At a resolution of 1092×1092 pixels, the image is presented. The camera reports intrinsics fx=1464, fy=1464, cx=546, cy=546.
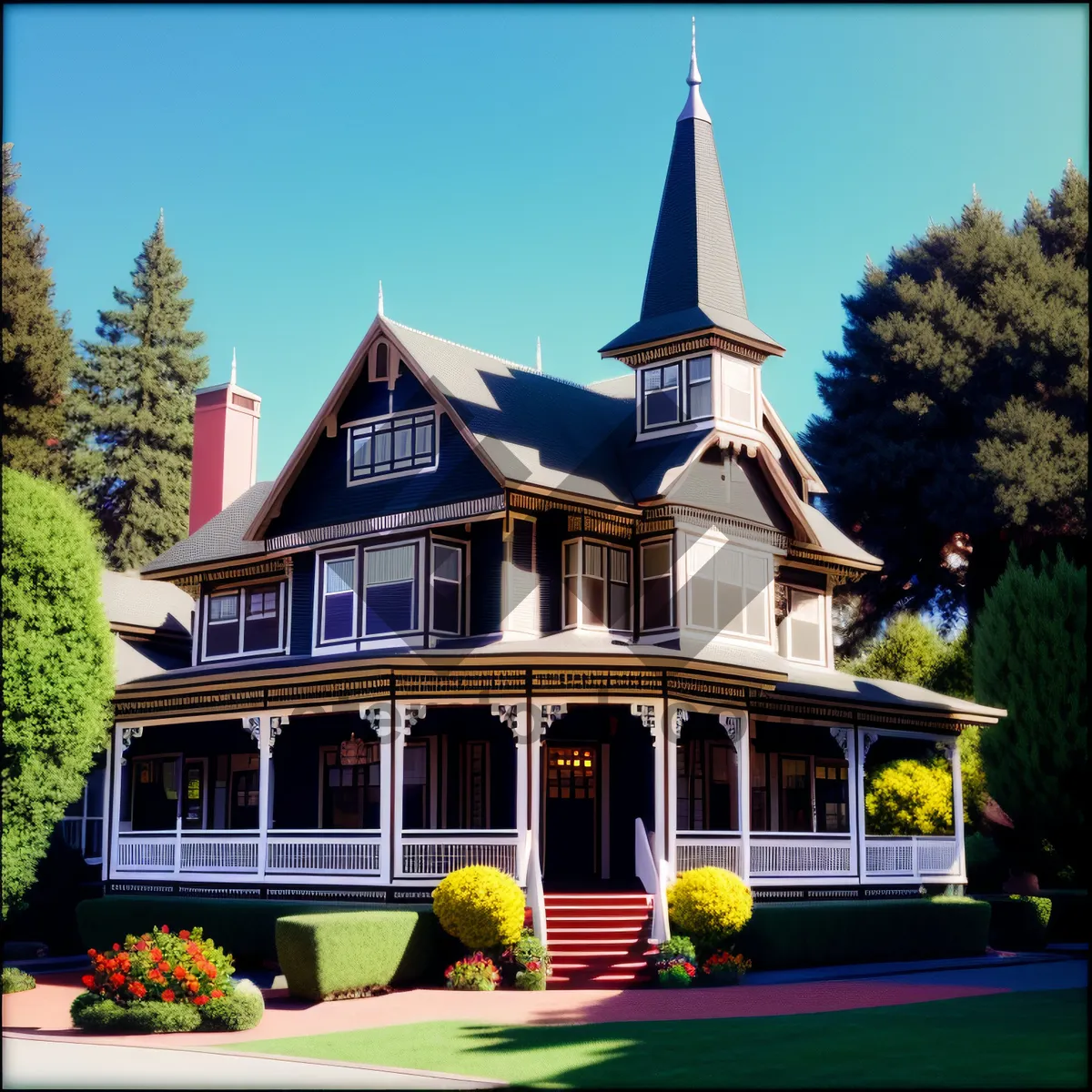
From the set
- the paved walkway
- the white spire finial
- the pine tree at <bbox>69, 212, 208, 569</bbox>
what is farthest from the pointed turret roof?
the pine tree at <bbox>69, 212, 208, 569</bbox>

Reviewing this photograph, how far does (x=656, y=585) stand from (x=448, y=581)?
4.24 metres

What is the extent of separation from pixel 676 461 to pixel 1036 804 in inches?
496

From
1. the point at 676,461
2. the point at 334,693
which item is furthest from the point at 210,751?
the point at 676,461

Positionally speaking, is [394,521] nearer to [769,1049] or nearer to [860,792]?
[860,792]

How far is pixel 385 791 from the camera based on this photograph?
25.4 meters

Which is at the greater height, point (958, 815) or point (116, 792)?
→ point (116, 792)

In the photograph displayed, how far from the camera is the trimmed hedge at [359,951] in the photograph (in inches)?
846

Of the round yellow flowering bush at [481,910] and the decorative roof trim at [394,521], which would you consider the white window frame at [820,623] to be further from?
the round yellow flowering bush at [481,910]

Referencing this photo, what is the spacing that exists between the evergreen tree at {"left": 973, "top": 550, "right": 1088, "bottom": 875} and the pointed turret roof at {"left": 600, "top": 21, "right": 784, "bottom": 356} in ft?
32.6

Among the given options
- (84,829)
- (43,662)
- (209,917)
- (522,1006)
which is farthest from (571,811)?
(84,829)

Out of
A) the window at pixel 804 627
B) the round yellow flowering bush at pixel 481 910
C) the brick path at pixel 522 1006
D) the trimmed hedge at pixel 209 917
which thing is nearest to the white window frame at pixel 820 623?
the window at pixel 804 627

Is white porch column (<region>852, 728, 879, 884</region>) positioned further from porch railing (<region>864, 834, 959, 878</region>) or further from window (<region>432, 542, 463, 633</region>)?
window (<region>432, 542, 463, 633</region>)

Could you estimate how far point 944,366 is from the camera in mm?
49250

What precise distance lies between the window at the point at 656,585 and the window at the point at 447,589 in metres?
3.76
